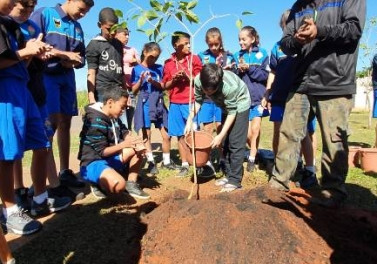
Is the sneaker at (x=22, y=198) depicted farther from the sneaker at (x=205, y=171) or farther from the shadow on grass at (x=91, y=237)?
the sneaker at (x=205, y=171)

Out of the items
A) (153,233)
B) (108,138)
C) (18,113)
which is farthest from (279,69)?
(18,113)

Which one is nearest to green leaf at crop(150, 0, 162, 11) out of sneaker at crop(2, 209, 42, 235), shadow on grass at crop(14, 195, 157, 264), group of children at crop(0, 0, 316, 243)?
group of children at crop(0, 0, 316, 243)

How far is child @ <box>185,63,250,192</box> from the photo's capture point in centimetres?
393

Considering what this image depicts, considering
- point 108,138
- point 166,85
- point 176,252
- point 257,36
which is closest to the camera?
point 176,252

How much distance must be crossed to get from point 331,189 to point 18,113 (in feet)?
9.25

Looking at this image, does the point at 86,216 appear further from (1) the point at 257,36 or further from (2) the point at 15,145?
(1) the point at 257,36

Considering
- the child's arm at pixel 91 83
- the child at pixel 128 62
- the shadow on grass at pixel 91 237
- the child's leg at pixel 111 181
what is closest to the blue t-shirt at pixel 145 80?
the child at pixel 128 62

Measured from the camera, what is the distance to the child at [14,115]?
9.10ft

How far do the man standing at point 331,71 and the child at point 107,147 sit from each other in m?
1.80

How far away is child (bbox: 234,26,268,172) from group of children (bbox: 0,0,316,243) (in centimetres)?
2

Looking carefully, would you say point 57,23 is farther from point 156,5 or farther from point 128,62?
point 128,62

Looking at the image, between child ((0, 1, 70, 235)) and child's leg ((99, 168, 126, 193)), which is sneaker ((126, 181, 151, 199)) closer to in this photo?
child's leg ((99, 168, 126, 193))

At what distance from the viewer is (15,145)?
2.86m

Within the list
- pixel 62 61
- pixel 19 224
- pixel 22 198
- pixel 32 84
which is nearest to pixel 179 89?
pixel 62 61
